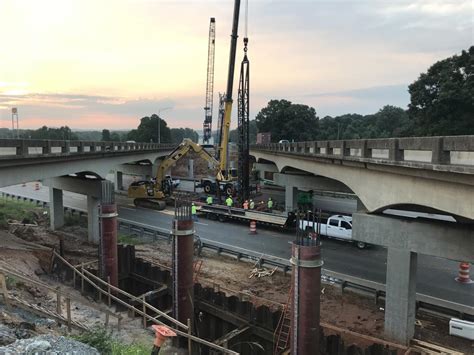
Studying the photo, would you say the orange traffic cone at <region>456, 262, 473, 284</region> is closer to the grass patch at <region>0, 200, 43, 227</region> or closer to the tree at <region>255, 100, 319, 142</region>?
the grass patch at <region>0, 200, 43, 227</region>

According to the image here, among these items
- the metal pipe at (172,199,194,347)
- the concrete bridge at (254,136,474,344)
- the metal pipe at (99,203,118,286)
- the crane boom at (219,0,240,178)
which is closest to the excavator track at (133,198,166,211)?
the crane boom at (219,0,240,178)

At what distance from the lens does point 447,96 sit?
46.8 m

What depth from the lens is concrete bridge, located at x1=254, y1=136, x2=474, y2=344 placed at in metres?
10.8

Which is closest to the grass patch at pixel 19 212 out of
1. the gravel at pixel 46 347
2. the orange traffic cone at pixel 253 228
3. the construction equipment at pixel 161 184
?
the construction equipment at pixel 161 184

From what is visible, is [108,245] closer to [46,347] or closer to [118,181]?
[46,347]

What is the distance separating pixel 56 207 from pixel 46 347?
27253 millimetres

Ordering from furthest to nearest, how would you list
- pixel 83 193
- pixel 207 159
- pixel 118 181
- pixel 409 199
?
1. pixel 118 181
2. pixel 207 159
3. pixel 83 193
4. pixel 409 199

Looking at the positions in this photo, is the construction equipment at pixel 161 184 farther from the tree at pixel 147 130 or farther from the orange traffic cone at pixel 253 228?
the tree at pixel 147 130

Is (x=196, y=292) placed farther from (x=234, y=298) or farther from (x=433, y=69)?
(x=433, y=69)

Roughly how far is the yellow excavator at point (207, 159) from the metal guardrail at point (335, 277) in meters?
9.45

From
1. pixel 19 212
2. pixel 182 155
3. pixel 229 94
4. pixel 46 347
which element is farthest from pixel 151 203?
pixel 46 347

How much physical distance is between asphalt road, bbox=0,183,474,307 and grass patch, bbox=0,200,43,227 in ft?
25.6

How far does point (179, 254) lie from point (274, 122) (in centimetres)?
7676

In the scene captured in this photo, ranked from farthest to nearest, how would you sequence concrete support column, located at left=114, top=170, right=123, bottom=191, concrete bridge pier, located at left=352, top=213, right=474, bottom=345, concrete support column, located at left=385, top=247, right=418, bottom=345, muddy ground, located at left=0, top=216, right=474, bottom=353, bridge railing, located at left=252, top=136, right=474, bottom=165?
1. concrete support column, located at left=114, top=170, right=123, bottom=191
2. muddy ground, located at left=0, top=216, right=474, bottom=353
3. concrete support column, located at left=385, top=247, right=418, bottom=345
4. concrete bridge pier, located at left=352, top=213, right=474, bottom=345
5. bridge railing, located at left=252, top=136, right=474, bottom=165
